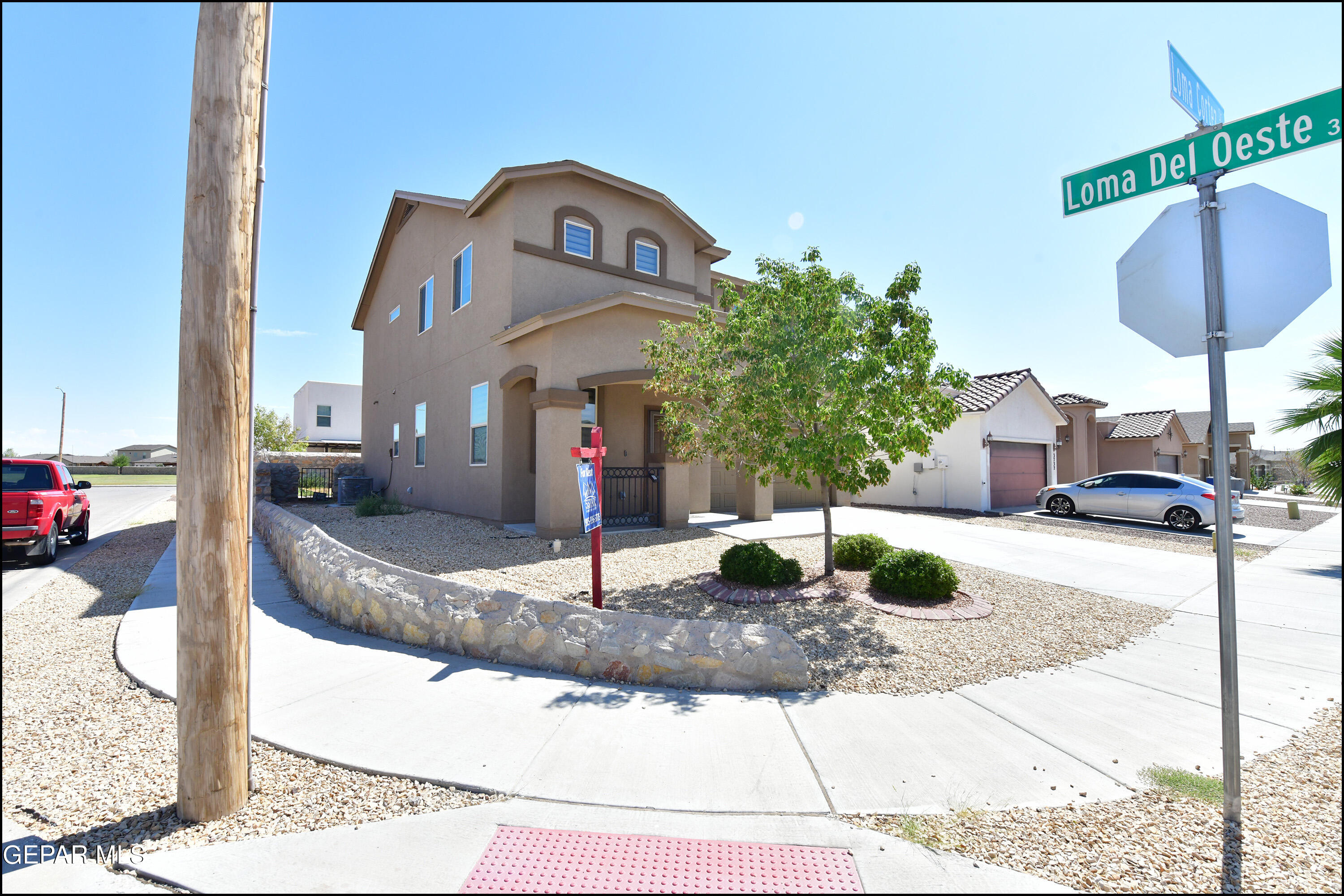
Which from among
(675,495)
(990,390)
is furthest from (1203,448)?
(675,495)

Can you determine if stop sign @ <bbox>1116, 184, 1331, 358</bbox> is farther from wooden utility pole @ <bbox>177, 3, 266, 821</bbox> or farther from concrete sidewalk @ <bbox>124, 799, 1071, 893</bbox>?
wooden utility pole @ <bbox>177, 3, 266, 821</bbox>

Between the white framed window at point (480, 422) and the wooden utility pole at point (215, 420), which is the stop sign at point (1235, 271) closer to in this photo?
the wooden utility pole at point (215, 420)

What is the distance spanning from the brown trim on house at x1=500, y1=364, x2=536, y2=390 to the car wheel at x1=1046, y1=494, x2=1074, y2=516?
50.5ft

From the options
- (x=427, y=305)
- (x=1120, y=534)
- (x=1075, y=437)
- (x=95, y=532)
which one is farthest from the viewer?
(x=1075, y=437)

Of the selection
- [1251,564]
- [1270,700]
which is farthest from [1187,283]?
[1251,564]

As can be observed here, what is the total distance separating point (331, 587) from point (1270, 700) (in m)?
8.50

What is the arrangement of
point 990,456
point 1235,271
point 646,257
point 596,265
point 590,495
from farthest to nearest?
point 990,456 < point 646,257 < point 596,265 < point 590,495 < point 1235,271

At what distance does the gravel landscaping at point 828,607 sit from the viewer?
16.9 ft

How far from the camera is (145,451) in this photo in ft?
230

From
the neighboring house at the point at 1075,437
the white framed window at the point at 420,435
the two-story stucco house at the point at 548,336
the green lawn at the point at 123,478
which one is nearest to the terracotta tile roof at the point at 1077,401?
the neighboring house at the point at 1075,437

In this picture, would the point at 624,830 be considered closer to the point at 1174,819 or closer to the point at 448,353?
the point at 1174,819

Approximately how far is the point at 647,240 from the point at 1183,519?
1496cm

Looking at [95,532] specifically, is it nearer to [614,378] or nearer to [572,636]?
[614,378]

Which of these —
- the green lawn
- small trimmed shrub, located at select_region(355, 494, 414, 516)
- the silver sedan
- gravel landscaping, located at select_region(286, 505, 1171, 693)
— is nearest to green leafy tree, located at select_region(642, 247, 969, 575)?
gravel landscaping, located at select_region(286, 505, 1171, 693)
